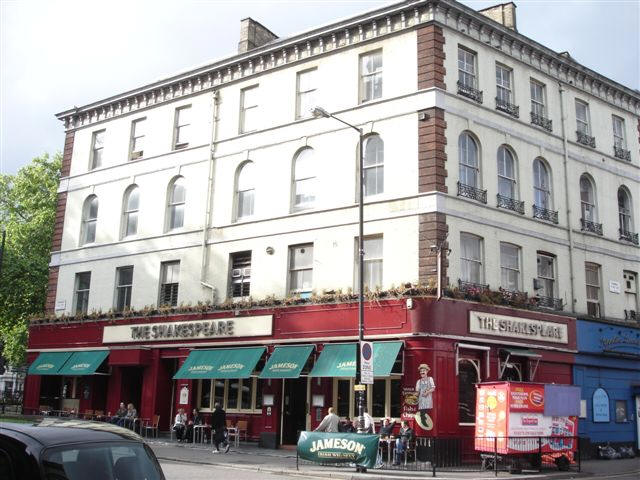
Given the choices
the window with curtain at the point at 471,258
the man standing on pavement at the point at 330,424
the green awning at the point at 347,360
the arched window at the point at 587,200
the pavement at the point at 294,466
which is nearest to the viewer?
the pavement at the point at 294,466

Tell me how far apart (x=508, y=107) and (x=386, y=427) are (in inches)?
535

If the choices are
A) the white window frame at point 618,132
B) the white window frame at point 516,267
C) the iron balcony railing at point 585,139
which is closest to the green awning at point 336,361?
the white window frame at point 516,267

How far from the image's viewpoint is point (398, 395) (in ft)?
77.4

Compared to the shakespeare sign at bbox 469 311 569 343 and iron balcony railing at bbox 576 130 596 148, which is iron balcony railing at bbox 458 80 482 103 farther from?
the shakespeare sign at bbox 469 311 569 343

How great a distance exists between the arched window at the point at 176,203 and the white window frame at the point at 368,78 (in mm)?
9772

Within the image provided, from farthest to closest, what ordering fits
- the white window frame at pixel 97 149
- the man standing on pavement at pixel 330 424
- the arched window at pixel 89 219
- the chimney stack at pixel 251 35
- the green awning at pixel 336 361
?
the white window frame at pixel 97 149
the arched window at pixel 89 219
the chimney stack at pixel 251 35
the green awning at pixel 336 361
the man standing on pavement at pixel 330 424

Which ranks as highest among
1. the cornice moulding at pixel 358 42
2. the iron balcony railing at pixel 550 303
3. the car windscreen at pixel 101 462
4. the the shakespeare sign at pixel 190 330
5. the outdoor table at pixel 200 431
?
the cornice moulding at pixel 358 42

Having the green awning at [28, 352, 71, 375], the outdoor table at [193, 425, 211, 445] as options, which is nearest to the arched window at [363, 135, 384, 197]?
the outdoor table at [193, 425, 211, 445]

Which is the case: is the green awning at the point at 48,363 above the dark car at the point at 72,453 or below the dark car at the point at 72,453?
above

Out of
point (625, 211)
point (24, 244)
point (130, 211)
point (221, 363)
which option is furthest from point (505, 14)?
point (24, 244)

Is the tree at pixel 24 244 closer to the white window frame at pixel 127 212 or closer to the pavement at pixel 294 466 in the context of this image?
the white window frame at pixel 127 212

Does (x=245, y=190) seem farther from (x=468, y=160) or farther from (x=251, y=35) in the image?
(x=468, y=160)

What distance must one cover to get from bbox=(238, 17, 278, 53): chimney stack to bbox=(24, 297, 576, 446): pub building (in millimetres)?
12154

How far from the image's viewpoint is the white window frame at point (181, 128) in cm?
3256
